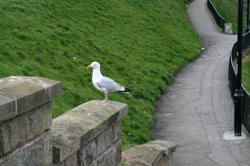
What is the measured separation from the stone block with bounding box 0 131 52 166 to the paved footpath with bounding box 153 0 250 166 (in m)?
8.64

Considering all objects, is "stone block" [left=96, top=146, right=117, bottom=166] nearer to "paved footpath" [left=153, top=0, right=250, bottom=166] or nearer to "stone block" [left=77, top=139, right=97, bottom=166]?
"stone block" [left=77, top=139, right=97, bottom=166]

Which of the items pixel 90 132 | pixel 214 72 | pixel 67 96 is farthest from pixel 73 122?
pixel 214 72

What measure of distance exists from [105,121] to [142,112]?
11.0 meters

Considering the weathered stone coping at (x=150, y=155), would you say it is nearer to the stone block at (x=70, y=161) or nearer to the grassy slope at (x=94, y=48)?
the stone block at (x=70, y=161)

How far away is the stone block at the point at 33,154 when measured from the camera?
3.79 metres

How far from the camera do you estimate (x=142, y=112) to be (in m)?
16.5

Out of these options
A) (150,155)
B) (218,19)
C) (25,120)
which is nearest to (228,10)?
(218,19)

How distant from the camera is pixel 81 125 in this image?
507 centimetres

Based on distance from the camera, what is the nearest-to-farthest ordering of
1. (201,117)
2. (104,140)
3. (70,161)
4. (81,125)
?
(70,161) → (81,125) → (104,140) → (201,117)

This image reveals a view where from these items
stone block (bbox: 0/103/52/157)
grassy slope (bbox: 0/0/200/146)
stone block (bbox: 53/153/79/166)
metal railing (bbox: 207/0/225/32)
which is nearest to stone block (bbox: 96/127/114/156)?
stone block (bbox: 53/153/79/166)

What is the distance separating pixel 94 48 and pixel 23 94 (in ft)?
56.9

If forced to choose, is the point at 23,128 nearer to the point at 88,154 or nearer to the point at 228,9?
the point at 88,154

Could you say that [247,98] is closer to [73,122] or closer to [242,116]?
[242,116]

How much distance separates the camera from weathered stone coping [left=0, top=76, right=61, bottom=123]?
11.9ft
